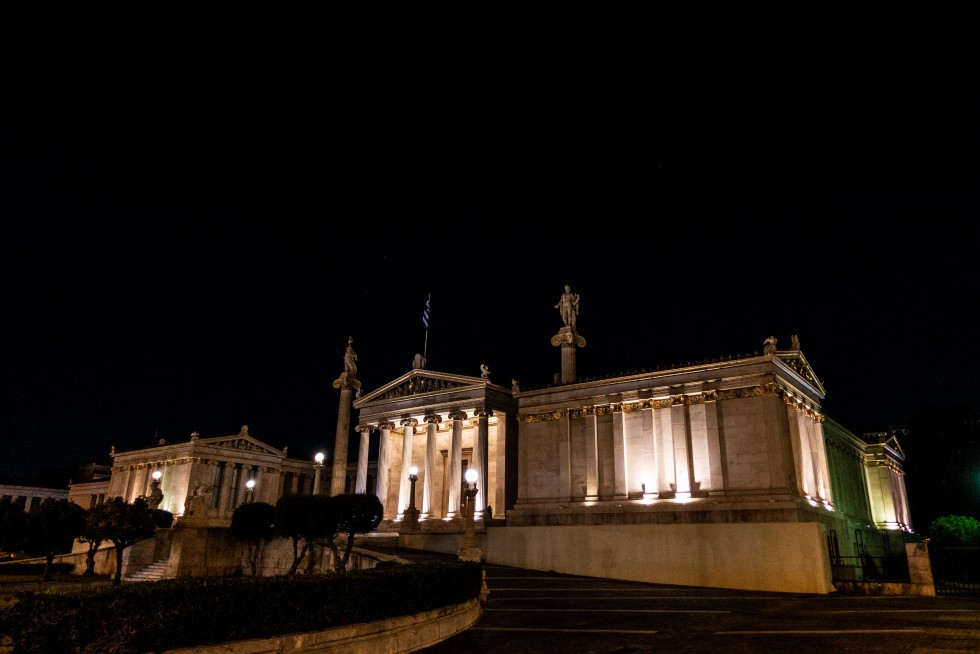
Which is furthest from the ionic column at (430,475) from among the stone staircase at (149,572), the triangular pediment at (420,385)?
the stone staircase at (149,572)

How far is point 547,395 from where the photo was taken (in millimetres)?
40906

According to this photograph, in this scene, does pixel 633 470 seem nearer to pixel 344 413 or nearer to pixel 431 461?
pixel 431 461

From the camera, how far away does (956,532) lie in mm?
43531

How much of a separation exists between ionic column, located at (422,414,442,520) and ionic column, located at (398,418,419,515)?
5.41 ft

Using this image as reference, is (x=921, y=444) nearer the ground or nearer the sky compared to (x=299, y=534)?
nearer the sky

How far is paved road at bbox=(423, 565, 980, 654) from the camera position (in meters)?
14.0

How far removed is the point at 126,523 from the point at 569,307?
28.8 metres

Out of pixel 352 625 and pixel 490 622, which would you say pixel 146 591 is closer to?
pixel 352 625

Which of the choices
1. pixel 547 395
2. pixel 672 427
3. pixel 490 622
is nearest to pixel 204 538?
pixel 490 622

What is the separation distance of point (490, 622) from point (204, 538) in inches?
708

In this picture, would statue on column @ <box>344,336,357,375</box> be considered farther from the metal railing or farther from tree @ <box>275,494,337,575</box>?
the metal railing

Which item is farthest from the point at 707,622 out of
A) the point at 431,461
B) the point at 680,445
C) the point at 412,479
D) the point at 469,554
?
the point at 431,461

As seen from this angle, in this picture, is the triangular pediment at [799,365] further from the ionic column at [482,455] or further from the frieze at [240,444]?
the frieze at [240,444]

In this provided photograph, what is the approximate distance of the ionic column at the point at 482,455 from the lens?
4053cm
